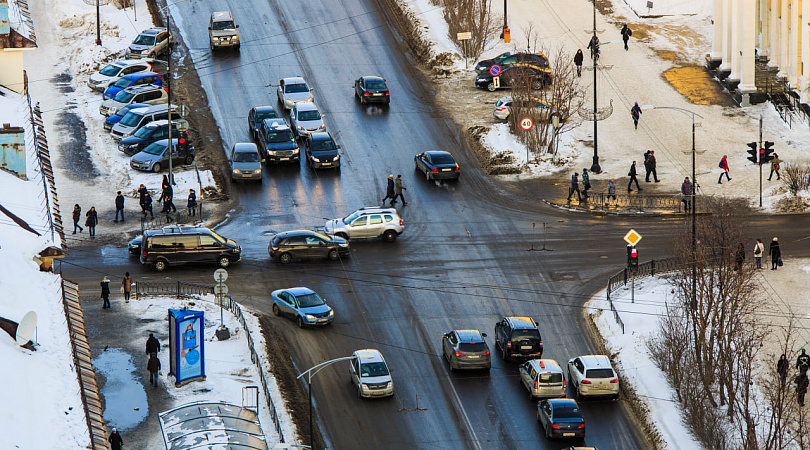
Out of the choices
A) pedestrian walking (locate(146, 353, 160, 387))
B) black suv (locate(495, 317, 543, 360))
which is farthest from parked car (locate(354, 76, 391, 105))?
pedestrian walking (locate(146, 353, 160, 387))

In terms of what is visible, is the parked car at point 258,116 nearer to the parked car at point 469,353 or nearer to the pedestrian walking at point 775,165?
the pedestrian walking at point 775,165

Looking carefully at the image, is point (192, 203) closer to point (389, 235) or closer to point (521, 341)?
point (389, 235)

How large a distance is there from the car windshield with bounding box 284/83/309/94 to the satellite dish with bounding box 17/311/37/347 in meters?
46.1

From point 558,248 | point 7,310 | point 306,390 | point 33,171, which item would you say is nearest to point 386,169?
point 558,248

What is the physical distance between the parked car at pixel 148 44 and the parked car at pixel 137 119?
1093 cm

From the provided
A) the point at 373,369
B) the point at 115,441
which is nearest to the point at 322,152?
the point at 373,369

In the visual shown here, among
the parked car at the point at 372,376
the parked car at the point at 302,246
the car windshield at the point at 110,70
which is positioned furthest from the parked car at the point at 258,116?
the parked car at the point at 372,376

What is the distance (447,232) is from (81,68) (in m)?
31.6

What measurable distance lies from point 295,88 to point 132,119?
9737 millimetres

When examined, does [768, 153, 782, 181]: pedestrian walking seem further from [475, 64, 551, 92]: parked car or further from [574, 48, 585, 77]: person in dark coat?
[574, 48, 585, 77]: person in dark coat

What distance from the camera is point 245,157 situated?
5741cm

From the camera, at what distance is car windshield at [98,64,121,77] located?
6900 centimetres

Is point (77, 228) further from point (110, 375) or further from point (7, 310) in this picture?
point (7, 310)

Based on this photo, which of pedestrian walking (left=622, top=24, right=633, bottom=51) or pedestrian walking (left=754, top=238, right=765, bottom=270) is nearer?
pedestrian walking (left=754, top=238, right=765, bottom=270)
